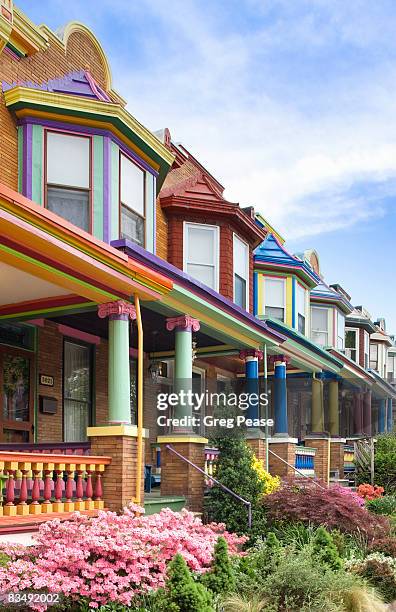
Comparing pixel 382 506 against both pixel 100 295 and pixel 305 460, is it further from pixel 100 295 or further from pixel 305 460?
pixel 100 295

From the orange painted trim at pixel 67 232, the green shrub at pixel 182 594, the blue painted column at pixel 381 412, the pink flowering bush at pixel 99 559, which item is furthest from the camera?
the blue painted column at pixel 381 412

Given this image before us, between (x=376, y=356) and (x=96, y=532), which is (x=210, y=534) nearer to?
(x=96, y=532)

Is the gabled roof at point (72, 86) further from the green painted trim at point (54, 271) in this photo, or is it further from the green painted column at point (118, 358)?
the green painted column at point (118, 358)

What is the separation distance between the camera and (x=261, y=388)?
23.2 meters

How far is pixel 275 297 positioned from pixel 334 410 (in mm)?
4961

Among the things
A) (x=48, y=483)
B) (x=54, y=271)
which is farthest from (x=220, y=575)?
(x=54, y=271)

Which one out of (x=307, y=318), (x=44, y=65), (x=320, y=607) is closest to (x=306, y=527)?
(x=320, y=607)

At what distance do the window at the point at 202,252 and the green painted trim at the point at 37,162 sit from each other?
535 cm

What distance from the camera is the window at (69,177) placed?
13711mm

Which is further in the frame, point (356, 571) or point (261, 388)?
point (261, 388)

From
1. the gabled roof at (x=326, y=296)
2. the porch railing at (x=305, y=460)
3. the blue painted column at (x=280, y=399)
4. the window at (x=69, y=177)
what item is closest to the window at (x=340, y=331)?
the gabled roof at (x=326, y=296)

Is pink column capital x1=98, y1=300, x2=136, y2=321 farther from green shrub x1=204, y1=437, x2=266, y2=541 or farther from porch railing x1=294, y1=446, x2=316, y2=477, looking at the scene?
porch railing x1=294, y1=446, x2=316, y2=477

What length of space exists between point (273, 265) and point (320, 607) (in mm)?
16080

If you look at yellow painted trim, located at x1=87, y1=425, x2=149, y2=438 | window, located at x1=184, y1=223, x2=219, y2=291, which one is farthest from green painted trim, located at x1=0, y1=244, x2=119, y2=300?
window, located at x1=184, y1=223, x2=219, y2=291
